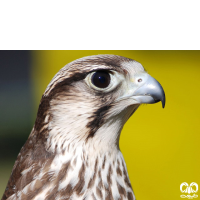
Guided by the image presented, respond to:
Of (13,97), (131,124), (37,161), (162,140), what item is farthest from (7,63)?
(37,161)

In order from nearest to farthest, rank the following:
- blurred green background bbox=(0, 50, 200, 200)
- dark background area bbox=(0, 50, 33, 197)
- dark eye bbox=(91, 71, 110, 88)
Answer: dark eye bbox=(91, 71, 110, 88)
blurred green background bbox=(0, 50, 200, 200)
dark background area bbox=(0, 50, 33, 197)

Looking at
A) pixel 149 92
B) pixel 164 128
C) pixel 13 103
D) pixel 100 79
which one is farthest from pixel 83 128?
pixel 13 103

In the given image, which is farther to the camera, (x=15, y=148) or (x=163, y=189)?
(x=15, y=148)

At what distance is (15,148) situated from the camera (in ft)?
13.5

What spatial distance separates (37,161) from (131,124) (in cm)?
192

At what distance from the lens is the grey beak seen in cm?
128

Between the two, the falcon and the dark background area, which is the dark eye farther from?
the dark background area

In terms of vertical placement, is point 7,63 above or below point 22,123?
above

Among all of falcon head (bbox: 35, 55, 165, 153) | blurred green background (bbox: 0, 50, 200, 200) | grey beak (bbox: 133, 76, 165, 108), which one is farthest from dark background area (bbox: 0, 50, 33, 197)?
grey beak (bbox: 133, 76, 165, 108)

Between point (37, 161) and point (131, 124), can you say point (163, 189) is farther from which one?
point (37, 161)

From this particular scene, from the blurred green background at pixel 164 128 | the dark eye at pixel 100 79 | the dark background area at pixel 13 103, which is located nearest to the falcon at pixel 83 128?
the dark eye at pixel 100 79

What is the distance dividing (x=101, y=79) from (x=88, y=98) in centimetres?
12

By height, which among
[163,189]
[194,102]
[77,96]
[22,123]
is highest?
[77,96]

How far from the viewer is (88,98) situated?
1296 millimetres
